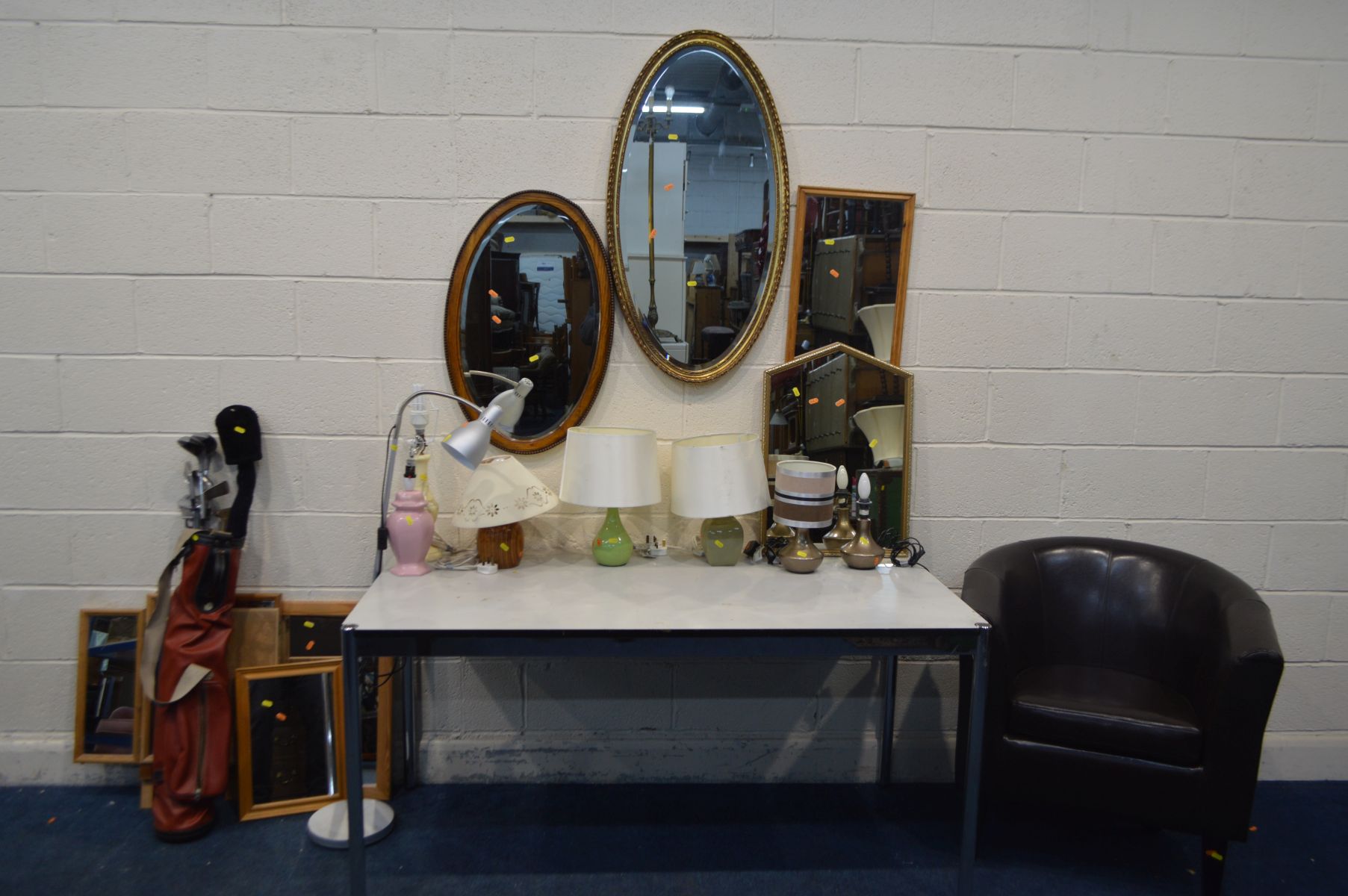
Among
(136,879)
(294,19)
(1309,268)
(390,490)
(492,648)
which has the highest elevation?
(294,19)

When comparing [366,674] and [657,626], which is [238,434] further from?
[657,626]

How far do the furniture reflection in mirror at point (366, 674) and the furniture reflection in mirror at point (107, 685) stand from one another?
0.43 metres

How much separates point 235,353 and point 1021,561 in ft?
7.53

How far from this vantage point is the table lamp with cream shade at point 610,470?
7.33 ft

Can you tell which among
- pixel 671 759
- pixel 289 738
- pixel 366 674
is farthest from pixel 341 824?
pixel 671 759

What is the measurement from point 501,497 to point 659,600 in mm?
512

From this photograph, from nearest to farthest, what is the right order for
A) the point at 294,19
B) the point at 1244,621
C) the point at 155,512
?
the point at 1244,621 < the point at 294,19 < the point at 155,512

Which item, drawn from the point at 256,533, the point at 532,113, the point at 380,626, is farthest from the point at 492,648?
the point at 532,113

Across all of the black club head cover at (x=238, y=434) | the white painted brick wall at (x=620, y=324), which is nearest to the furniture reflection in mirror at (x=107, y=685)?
the white painted brick wall at (x=620, y=324)

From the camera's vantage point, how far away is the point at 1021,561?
8.02ft

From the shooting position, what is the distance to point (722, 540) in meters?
2.38

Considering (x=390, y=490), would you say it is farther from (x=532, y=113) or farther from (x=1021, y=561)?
(x=1021, y=561)

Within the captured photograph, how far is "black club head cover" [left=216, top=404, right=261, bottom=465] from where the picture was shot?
2428mm

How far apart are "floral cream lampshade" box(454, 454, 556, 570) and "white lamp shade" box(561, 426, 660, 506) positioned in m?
0.10
